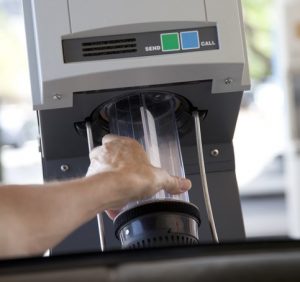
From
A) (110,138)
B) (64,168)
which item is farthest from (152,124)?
(64,168)

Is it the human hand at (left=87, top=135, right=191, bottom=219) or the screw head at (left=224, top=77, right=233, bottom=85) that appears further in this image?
the screw head at (left=224, top=77, right=233, bottom=85)

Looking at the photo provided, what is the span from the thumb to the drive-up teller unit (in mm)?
24

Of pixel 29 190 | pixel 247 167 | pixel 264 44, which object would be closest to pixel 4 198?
pixel 29 190

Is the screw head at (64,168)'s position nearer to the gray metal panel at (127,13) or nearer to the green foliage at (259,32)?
the gray metal panel at (127,13)

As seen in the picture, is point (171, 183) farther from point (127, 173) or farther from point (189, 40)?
point (189, 40)

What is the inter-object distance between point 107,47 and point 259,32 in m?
6.64

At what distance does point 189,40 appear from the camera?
1318mm

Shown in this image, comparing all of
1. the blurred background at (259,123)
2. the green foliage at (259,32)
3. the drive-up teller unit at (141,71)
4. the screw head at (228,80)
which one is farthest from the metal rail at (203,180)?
the green foliage at (259,32)

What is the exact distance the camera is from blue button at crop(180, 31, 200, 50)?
1.32 meters

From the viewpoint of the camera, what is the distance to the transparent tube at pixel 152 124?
1.40 metres

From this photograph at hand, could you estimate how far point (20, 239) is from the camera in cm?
99

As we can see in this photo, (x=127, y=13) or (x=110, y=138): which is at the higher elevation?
(x=127, y=13)

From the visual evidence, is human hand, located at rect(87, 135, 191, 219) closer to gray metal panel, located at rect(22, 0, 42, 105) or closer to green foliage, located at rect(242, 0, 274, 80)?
gray metal panel, located at rect(22, 0, 42, 105)

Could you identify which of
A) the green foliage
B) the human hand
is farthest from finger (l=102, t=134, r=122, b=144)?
the green foliage
